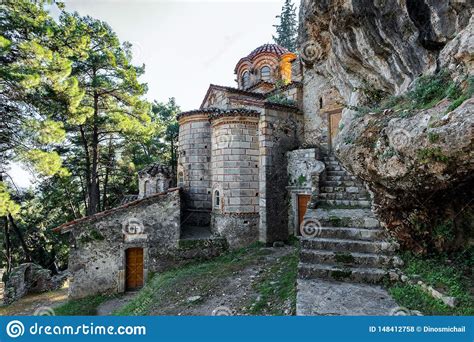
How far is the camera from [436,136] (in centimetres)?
330

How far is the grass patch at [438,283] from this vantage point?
331cm

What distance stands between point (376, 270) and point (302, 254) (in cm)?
136

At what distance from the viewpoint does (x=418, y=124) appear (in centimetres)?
363

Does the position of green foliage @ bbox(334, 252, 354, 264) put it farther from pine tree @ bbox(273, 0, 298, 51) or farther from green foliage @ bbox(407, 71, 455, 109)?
pine tree @ bbox(273, 0, 298, 51)


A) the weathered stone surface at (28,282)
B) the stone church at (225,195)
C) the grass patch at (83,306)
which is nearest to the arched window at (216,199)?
the stone church at (225,195)

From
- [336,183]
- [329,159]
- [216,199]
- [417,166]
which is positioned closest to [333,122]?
[329,159]

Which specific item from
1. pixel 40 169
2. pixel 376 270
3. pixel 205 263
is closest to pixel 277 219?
pixel 205 263

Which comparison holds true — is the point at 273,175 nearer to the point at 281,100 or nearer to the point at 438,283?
the point at 281,100

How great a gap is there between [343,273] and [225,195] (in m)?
6.39

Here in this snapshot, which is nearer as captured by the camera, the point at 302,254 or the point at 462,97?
the point at 462,97

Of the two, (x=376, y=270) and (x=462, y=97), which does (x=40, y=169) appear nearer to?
(x=376, y=270)

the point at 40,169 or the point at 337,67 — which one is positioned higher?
the point at 337,67

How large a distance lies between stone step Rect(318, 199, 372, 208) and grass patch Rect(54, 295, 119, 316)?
845 centimetres

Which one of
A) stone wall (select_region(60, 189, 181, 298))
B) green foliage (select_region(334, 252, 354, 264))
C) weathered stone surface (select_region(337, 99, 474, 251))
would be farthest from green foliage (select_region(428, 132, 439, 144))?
stone wall (select_region(60, 189, 181, 298))
